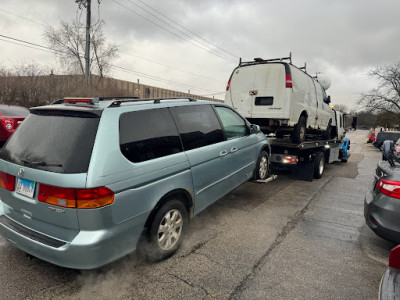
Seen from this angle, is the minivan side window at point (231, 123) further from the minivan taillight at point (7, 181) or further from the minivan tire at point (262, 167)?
the minivan taillight at point (7, 181)

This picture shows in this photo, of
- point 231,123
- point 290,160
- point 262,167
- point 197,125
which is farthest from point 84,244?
point 290,160

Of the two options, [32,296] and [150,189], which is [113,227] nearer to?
[150,189]

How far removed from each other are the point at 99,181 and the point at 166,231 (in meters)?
1.05

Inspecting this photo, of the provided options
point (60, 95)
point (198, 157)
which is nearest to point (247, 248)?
point (198, 157)

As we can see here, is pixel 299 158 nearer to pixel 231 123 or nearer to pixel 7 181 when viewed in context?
pixel 231 123

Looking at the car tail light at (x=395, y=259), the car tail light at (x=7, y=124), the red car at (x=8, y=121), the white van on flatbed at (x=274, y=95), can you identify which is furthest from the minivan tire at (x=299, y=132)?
the car tail light at (x=7, y=124)

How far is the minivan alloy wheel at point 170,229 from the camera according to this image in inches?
105

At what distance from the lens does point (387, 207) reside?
112 inches

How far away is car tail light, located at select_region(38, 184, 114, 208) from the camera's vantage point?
1.99 meters

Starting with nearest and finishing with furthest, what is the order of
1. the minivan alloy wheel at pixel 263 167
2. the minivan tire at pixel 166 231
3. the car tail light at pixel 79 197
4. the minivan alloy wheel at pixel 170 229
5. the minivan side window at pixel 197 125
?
the car tail light at pixel 79 197 < the minivan tire at pixel 166 231 < the minivan alloy wheel at pixel 170 229 < the minivan side window at pixel 197 125 < the minivan alloy wheel at pixel 263 167

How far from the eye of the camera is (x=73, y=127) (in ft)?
7.32

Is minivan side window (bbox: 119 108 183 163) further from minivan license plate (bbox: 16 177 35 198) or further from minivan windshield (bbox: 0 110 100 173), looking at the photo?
minivan license plate (bbox: 16 177 35 198)

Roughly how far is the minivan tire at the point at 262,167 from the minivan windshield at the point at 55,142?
3.40 metres

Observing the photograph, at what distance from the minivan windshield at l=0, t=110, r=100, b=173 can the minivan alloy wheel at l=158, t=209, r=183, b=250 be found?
1.06 metres
